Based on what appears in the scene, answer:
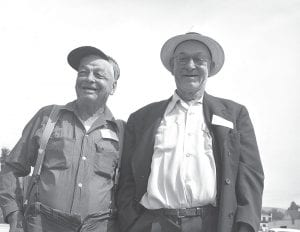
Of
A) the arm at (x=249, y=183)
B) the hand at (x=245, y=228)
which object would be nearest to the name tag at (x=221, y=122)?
the arm at (x=249, y=183)

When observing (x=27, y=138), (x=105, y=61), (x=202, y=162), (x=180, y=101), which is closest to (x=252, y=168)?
(x=202, y=162)

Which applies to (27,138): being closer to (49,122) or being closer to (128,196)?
(49,122)

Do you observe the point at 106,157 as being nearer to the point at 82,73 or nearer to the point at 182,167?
the point at 182,167

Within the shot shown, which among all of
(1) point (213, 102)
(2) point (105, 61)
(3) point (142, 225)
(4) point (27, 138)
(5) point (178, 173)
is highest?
(2) point (105, 61)

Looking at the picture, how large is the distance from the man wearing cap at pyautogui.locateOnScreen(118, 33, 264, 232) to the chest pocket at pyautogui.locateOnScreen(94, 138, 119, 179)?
15 cm

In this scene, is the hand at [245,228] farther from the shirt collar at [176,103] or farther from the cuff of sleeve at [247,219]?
the shirt collar at [176,103]

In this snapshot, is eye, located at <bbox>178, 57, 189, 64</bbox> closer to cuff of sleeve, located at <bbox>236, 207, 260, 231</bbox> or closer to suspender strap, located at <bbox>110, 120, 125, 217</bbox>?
suspender strap, located at <bbox>110, 120, 125, 217</bbox>

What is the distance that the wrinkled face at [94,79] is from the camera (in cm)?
453

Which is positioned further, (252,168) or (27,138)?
(27,138)

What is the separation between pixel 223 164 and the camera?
3.82 meters

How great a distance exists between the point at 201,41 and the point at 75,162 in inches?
80.0

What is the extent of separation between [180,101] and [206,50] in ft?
2.32

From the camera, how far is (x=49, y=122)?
4363mm

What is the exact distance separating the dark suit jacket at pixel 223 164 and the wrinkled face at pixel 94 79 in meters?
0.56
